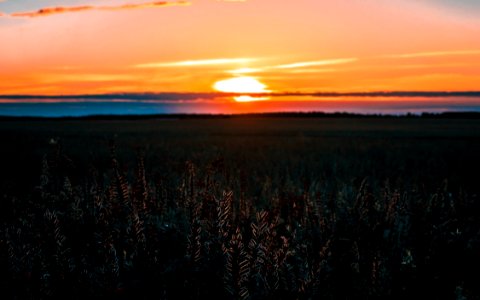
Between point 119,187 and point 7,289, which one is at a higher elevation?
point 119,187

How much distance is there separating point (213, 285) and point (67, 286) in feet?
4.46

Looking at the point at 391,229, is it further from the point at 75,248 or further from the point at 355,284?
the point at 75,248

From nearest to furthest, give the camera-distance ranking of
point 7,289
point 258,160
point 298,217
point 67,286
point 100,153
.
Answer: point 67,286 < point 7,289 < point 298,217 < point 258,160 < point 100,153

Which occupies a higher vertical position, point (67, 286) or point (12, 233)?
point (67, 286)

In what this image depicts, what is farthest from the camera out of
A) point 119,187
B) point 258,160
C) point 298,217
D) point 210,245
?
point 258,160

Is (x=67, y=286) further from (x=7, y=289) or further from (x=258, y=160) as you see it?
(x=258, y=160)

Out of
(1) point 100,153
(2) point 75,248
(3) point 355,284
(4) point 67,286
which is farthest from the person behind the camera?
(1) point 100,153

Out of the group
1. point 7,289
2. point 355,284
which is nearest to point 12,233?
point 7,289

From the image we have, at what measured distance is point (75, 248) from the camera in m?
4.77

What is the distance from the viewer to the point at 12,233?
4449 millimetres

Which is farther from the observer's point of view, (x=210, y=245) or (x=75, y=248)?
(x=75, y=248)

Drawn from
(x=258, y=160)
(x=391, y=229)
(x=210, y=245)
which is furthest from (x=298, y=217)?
(x=258, y=160)

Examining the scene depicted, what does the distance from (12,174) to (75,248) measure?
1045cm

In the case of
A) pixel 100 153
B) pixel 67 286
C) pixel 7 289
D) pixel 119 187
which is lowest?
pixel 100 153
